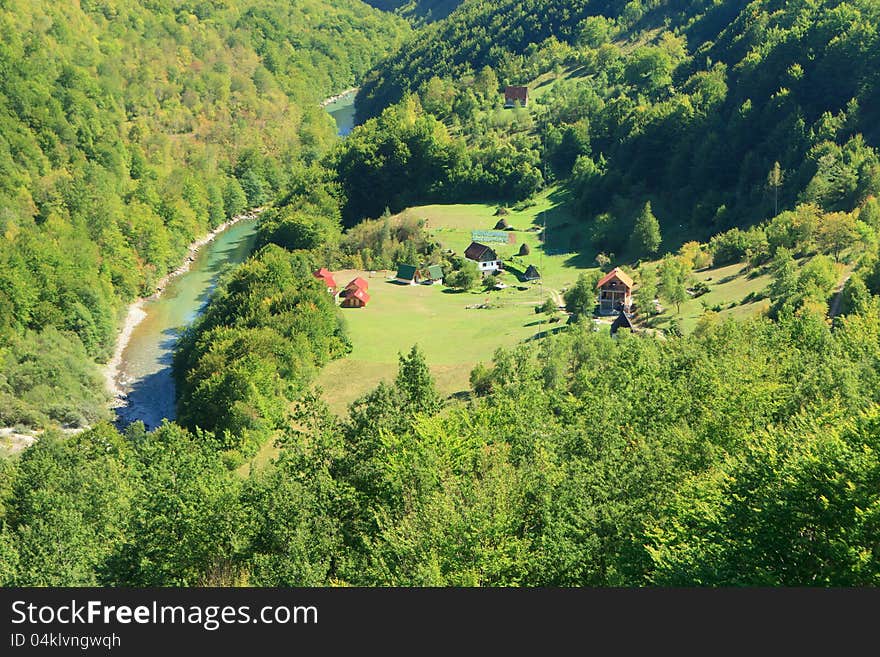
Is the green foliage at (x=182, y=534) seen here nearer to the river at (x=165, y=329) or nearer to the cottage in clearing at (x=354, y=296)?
the river at (x=165, y=329)

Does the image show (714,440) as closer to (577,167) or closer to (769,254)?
(769,254)

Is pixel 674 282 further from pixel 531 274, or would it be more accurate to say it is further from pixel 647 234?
pixel 531 274

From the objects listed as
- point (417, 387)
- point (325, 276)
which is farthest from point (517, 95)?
point (417, 387)

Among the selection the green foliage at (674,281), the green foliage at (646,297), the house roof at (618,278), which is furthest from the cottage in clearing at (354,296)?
the green foliage at (674,281)

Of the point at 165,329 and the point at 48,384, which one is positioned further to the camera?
the point at 165,329

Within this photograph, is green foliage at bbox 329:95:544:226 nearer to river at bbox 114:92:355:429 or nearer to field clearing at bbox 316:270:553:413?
river at bbox 114:92:355:429

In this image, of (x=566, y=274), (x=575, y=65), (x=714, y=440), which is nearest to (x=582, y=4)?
(x=575, y=65)
